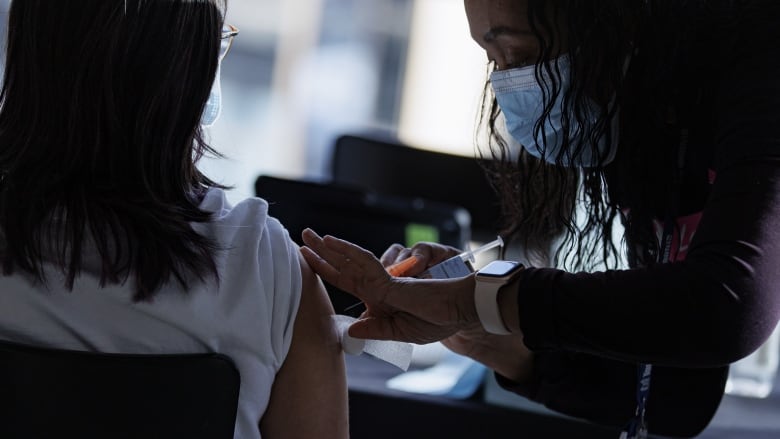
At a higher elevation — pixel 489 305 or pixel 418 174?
pixel 489 305

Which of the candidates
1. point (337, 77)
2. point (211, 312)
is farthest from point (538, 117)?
point (337, 77)

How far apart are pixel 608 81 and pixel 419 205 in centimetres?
123

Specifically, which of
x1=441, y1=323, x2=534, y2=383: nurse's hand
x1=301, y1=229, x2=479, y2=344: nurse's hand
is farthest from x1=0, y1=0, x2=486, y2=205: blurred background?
x1=301, y1=229, x2=479, y2=344: nurse's hand

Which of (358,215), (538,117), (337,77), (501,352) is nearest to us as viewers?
(538,117)

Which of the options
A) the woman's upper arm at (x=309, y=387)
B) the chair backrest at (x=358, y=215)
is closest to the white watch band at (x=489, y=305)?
the woman's upper arm at (x=309, y=387)

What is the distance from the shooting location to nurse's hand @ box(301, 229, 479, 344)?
129 cm

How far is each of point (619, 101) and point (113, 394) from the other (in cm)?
78

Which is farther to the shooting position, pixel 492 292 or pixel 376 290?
pixel 376 290

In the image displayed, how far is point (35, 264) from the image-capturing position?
1.12 metres

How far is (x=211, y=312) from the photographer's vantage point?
1148 mm

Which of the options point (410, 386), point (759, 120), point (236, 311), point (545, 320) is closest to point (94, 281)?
point (236, 311)

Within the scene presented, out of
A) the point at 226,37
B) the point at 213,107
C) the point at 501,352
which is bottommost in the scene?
the point at 501,352

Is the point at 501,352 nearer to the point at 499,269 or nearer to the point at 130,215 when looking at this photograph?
the point at 499,269

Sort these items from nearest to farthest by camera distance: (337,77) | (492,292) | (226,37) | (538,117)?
(492,292), (226,37), (538,117), (337,77)
